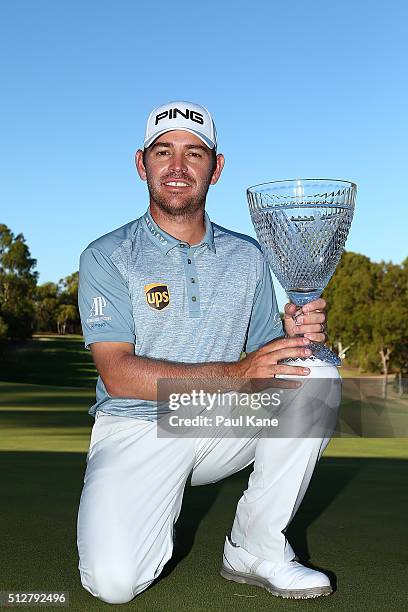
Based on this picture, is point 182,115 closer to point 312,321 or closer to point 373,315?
point 312,321

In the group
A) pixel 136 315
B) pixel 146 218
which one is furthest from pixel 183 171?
pixel 136 315

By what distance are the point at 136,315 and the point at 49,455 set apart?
5280mm

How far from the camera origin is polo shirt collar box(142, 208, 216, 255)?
13.1 ft

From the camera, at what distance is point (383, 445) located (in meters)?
11.5

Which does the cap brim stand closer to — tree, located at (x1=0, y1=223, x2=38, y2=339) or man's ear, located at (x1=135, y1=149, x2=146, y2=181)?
man's ear, located at (x1=135, y1=149, x2=146, y2=181)

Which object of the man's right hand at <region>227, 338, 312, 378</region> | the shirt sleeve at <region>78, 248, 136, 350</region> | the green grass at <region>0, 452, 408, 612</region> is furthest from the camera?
the shirt sleeve at <region>78, 248, 136, 350</region>

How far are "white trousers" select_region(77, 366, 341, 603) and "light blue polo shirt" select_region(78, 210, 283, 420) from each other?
19cm

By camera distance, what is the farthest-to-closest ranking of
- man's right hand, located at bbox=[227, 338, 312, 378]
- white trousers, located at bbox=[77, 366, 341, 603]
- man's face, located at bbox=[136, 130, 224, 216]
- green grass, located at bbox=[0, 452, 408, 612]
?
man's face, located at bbox=[136, 130, 224, 216]
white trousers, located at bbox=[77, 366, 341, 603]
green grass, located at bbox=[0, 452, 408, 612]
man's right hand, located at bbox=[227, 338, 312, 378]

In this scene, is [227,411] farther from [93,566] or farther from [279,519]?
[93,566]

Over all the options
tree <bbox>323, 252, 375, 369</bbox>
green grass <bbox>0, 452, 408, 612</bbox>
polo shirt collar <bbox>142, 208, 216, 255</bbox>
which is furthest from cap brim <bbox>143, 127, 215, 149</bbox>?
tree <bbox>323, 252, 375, 369</bbox>

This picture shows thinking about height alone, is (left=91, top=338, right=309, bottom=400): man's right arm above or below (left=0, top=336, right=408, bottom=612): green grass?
above

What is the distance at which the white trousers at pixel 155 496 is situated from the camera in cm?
363

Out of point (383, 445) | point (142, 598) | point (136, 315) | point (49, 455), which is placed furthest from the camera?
point (383, 445)

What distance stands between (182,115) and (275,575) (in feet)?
6.33
